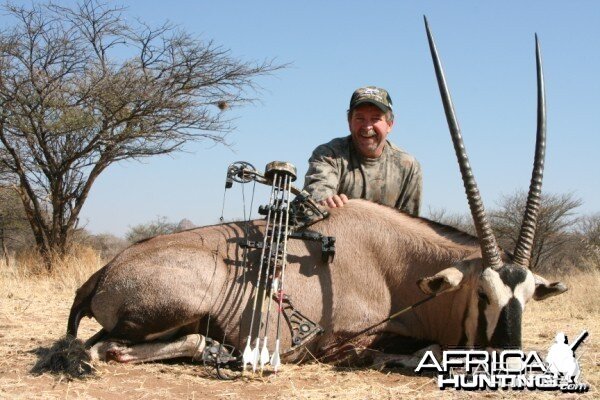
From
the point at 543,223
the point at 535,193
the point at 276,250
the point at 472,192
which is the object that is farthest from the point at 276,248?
the point at 543,223

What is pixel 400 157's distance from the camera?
20.3 feet

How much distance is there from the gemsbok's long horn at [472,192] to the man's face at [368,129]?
54.2 inches

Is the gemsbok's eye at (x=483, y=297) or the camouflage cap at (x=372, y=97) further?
the camouflage cap at (x=372, y=97)

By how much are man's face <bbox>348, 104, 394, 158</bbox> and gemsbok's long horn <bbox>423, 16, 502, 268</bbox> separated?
1378 millimetres

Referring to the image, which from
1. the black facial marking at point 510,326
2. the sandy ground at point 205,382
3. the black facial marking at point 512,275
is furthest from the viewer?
the black facial marking at point 512,275

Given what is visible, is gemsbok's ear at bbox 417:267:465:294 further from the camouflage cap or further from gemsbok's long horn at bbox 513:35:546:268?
the camouflage cap

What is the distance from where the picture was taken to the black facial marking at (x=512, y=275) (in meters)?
4.02

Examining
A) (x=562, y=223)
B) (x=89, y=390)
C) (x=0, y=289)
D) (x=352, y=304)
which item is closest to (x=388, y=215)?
(x=352, y=304)

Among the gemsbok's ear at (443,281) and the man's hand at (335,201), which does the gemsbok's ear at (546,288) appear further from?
the man's hand at (335,201)

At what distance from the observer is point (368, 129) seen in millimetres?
5895

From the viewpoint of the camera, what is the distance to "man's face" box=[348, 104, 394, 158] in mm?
5895

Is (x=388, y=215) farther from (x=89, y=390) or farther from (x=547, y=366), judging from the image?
(x=89, y=390)

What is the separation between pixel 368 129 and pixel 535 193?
178cm

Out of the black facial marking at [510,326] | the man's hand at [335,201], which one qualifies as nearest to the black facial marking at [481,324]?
the black facial marking at [510,326]
